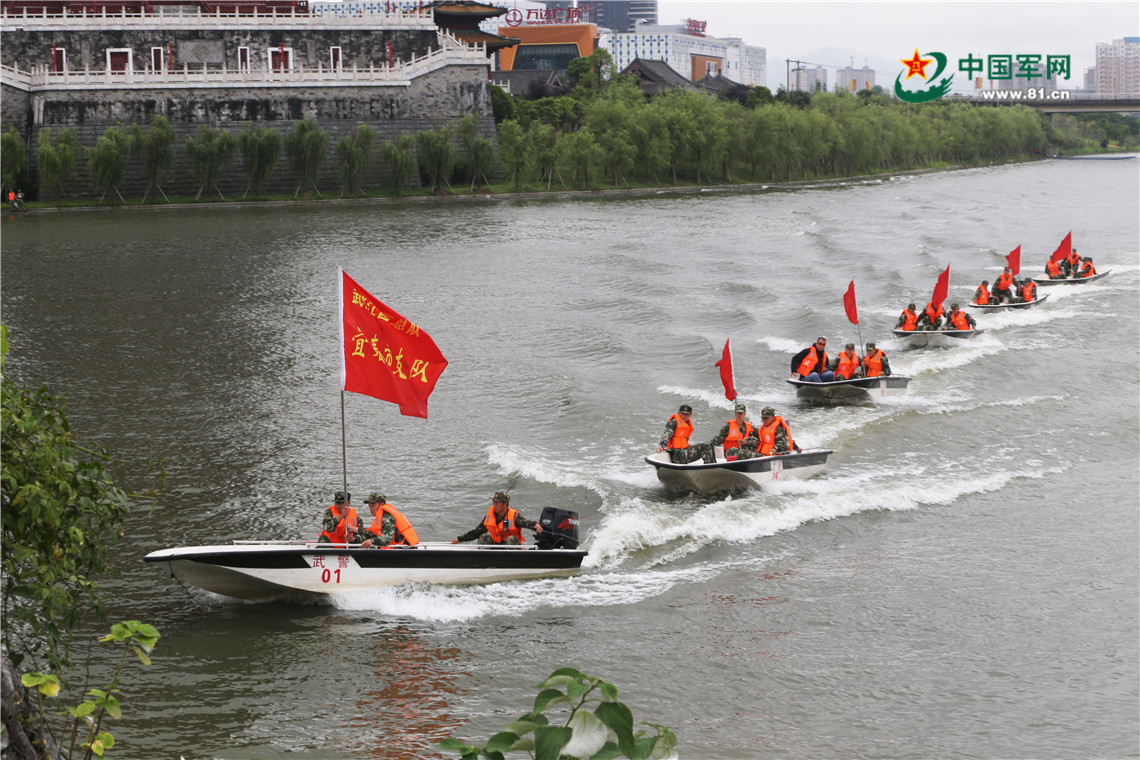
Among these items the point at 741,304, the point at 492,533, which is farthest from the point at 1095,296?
the point at 492,533

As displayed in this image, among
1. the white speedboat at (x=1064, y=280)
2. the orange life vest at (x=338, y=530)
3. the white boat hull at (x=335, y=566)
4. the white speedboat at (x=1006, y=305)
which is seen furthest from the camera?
the white speedboat at (x=1064, y=280)

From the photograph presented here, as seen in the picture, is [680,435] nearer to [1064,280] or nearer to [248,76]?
[1064,280]

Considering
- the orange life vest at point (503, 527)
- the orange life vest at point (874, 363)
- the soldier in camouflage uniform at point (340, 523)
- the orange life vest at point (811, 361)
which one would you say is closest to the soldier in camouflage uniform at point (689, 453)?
the orange life vest at point (503, 527)

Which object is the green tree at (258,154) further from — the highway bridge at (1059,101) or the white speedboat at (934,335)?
the highway bridge at (1059,101)

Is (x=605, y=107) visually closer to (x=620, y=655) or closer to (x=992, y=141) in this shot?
(x=992, y=141)

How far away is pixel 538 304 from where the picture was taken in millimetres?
37500

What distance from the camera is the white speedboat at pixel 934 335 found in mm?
31484

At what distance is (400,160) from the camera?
67.9 meters

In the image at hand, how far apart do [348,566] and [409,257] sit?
108 ft

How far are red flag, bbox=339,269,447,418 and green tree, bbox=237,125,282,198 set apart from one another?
180ft

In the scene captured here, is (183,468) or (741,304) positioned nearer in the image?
(183,468)

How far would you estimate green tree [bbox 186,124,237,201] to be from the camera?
207 ft

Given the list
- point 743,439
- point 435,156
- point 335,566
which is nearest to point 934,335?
point 743,439

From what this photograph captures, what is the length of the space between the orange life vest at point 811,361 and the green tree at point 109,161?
4765 cm
